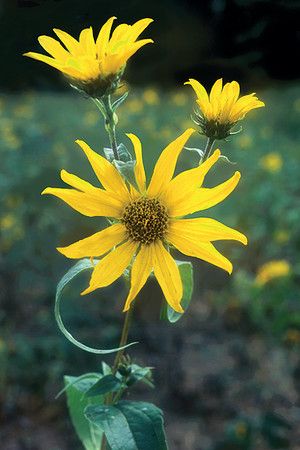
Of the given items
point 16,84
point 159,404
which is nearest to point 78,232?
point 159,404

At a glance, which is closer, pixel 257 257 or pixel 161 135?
pixel 257 257

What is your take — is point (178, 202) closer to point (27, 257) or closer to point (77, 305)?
point (77, 305)

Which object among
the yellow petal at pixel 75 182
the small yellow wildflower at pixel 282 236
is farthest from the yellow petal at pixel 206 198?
the small yellow wildflower at pixel 282 236

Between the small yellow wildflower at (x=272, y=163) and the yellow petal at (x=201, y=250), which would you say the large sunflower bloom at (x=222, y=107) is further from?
the small yellow wildflower at (x=272, y=163)

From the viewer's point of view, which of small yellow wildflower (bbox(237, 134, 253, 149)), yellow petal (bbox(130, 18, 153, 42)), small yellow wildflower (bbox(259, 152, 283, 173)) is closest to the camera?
yellow petal (bbox(130, 18, 153, 42))

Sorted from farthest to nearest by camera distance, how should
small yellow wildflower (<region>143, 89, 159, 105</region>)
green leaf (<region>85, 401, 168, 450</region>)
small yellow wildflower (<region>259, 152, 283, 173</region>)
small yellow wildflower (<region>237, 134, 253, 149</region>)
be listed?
small yellow wildflower (<region>143, 89, 159, 105</region>)
small yellow wildflower (<region>237, 134, 253, 149</region>)
small yellow wildflower (<region>259, 152, 283, 173</region>)
green leaf (<region>85, 401, 168, 450</region>)

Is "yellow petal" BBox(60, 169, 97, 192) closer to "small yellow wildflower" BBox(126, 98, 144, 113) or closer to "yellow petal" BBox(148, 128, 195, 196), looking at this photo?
"yellow petal" BBox(148, 128, 195, 196)

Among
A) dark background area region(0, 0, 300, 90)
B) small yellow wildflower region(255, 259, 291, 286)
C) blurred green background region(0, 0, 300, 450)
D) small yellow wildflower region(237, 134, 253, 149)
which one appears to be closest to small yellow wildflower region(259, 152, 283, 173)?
blurred green background region(0, 0, 300, 450)
